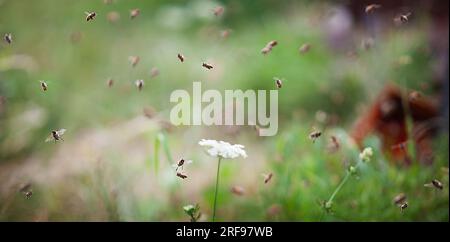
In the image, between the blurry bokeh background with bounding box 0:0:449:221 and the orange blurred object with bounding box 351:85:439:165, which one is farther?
the orange blurred object with bounding box 351:85:439:165

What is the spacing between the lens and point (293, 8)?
19.5ft

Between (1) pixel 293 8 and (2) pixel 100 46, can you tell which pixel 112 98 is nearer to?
(2) pixel 100 46

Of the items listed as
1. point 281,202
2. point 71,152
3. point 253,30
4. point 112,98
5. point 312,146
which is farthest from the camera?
point 253,30

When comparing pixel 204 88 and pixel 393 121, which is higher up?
pixel 204 88

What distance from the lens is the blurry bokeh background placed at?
286cm

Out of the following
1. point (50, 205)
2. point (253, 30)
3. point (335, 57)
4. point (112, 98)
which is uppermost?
point (253, 30)

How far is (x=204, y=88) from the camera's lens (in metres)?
4.59

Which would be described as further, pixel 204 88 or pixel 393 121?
pixel 204 88

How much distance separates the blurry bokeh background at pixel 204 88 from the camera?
9.39 ft

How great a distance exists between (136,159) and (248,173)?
2.61 ft

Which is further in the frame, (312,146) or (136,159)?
(136,159)

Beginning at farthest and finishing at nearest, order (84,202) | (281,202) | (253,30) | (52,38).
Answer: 1. (253,30)
2. (52,38)
3. (84,202)
4. (281,202)

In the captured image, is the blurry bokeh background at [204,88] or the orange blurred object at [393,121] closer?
the blurry bokeh background at [204,88]

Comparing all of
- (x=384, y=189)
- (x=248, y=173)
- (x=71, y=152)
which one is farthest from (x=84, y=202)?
(x=384, y=189)
